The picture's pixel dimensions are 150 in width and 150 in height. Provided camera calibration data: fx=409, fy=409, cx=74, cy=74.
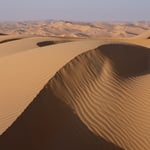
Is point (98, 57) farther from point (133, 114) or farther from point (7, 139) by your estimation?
point (7, 139)

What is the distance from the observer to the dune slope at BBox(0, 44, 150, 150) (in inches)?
210

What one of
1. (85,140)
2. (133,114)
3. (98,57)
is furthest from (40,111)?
(98,57)

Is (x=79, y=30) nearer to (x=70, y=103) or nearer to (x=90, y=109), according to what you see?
(x=90, y=109)

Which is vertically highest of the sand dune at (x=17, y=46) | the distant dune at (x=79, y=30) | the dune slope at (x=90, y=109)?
the dune slope at (x=90, y=109)

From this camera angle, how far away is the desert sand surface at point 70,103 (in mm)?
5336

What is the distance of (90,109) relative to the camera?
21.7 ft

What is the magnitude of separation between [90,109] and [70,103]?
0.45 m

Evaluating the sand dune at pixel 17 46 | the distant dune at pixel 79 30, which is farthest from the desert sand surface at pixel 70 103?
the distant dune at pixel 79 30

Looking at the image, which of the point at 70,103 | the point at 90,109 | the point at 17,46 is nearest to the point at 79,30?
the point at 17,46

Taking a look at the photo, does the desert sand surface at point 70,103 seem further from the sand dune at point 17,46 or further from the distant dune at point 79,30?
the distant dune at point 79,30

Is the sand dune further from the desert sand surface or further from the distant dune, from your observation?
the distant dune

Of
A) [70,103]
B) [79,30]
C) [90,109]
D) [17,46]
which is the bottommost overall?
[79,30]

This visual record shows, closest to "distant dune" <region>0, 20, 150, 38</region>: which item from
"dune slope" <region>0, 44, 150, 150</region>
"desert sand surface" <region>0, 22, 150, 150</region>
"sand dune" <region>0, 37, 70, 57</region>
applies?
"sand dune" <region>0, 37, 70, 57</region>

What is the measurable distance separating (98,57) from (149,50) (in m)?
4.42
